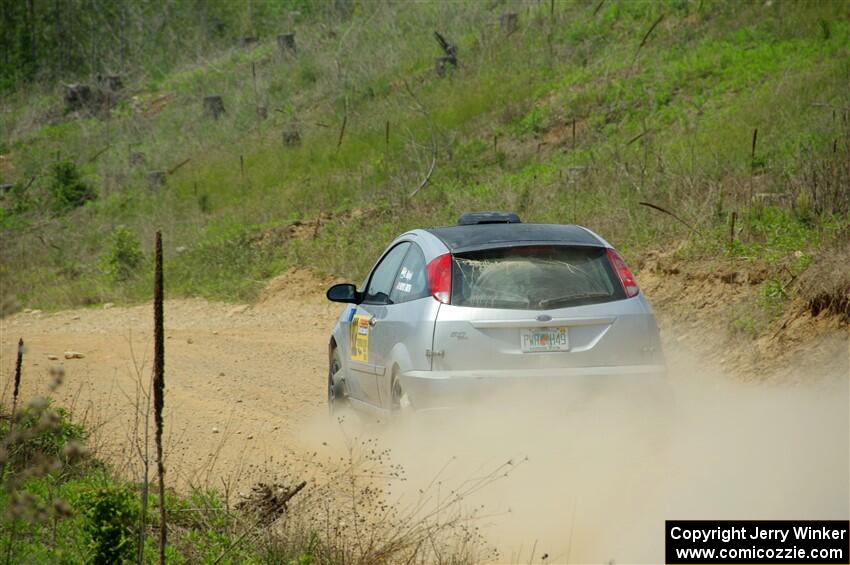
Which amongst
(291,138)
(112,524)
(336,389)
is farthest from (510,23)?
(112,524)

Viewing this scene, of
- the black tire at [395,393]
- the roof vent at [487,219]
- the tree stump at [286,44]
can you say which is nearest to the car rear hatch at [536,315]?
the black tire at [395,393]

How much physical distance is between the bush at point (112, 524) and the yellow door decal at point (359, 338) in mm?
3824

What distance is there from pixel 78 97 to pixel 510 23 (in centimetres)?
1859

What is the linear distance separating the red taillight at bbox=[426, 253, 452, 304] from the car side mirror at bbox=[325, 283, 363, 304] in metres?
1.60

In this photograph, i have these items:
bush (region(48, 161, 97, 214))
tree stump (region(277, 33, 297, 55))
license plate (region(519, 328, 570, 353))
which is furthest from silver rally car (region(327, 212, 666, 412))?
tree stump (region(277, 33, 297, 55))

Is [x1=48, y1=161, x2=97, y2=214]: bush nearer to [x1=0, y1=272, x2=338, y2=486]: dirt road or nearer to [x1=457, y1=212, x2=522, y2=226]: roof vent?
[x1=0, y1=272, x2=338, y2=486]: dirt road

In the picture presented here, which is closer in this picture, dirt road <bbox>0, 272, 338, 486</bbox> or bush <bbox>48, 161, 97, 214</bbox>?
dirt road <bbox>0, 272, 338, 486</bbox>

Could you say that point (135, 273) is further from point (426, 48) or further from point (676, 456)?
point (676, 456)

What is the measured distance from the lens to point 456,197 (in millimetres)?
20734

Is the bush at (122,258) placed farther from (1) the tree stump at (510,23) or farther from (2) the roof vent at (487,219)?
(2) the roof vent at (487,219)

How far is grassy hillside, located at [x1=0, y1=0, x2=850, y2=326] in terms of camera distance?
15609 millimetres

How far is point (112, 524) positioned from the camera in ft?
17.4

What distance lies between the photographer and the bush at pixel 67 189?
30.5 m

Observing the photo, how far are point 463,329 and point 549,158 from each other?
15.3 metres
